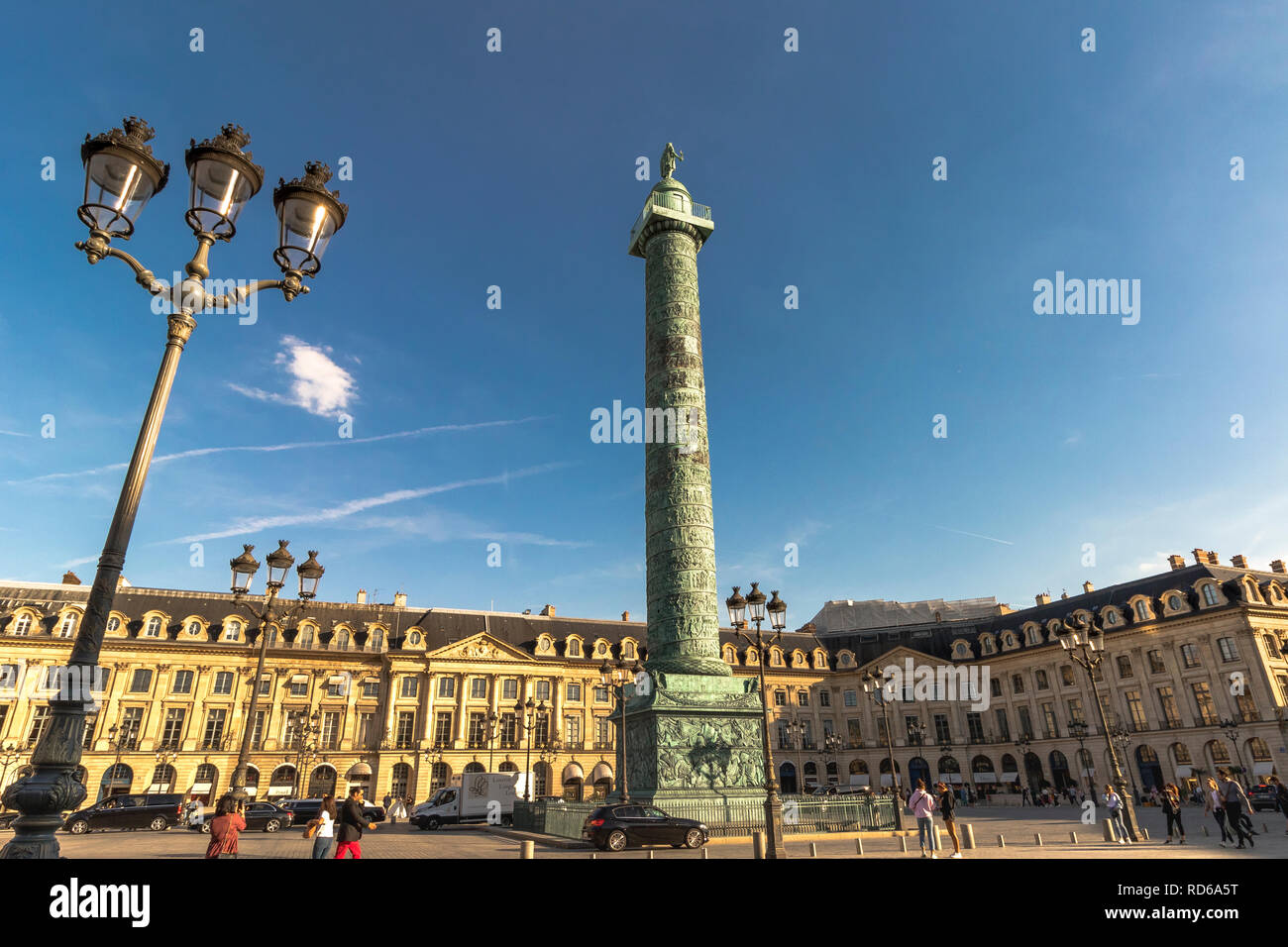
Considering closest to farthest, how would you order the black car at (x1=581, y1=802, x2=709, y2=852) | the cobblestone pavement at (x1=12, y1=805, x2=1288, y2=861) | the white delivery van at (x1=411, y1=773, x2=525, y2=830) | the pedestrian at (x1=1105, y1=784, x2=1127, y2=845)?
the cobblestone pavement at (x1=12, y1=805, x2=1288, y2=861) < the black car at (x1=581, y1=802, x2=709, y2=852) < the pedestrian at (x1=1105, y1=784, x2=1127, y2=845) < the white delivery van at (x1=411, y1=773, x2=525, y2=830)

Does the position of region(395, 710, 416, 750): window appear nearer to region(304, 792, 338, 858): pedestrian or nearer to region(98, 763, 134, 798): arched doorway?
region(98, 763, 134, 798): arched doorway

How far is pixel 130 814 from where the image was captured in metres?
25.3

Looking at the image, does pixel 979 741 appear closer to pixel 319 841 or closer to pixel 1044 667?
pixel 1044 667

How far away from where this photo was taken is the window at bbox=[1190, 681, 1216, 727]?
38875 mm

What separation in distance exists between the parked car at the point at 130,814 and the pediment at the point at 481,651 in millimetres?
21177

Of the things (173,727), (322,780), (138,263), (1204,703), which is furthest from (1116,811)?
(173,727)

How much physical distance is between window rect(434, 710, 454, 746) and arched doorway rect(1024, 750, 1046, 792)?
38.9 m

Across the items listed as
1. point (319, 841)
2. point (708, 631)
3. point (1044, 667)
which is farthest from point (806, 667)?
point (319, 841)

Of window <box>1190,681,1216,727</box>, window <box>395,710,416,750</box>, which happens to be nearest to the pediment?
window <box>395,710,416,750</box>

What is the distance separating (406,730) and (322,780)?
219 inches

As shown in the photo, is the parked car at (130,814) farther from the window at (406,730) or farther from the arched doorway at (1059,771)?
the arched doorway at (1059,771)
